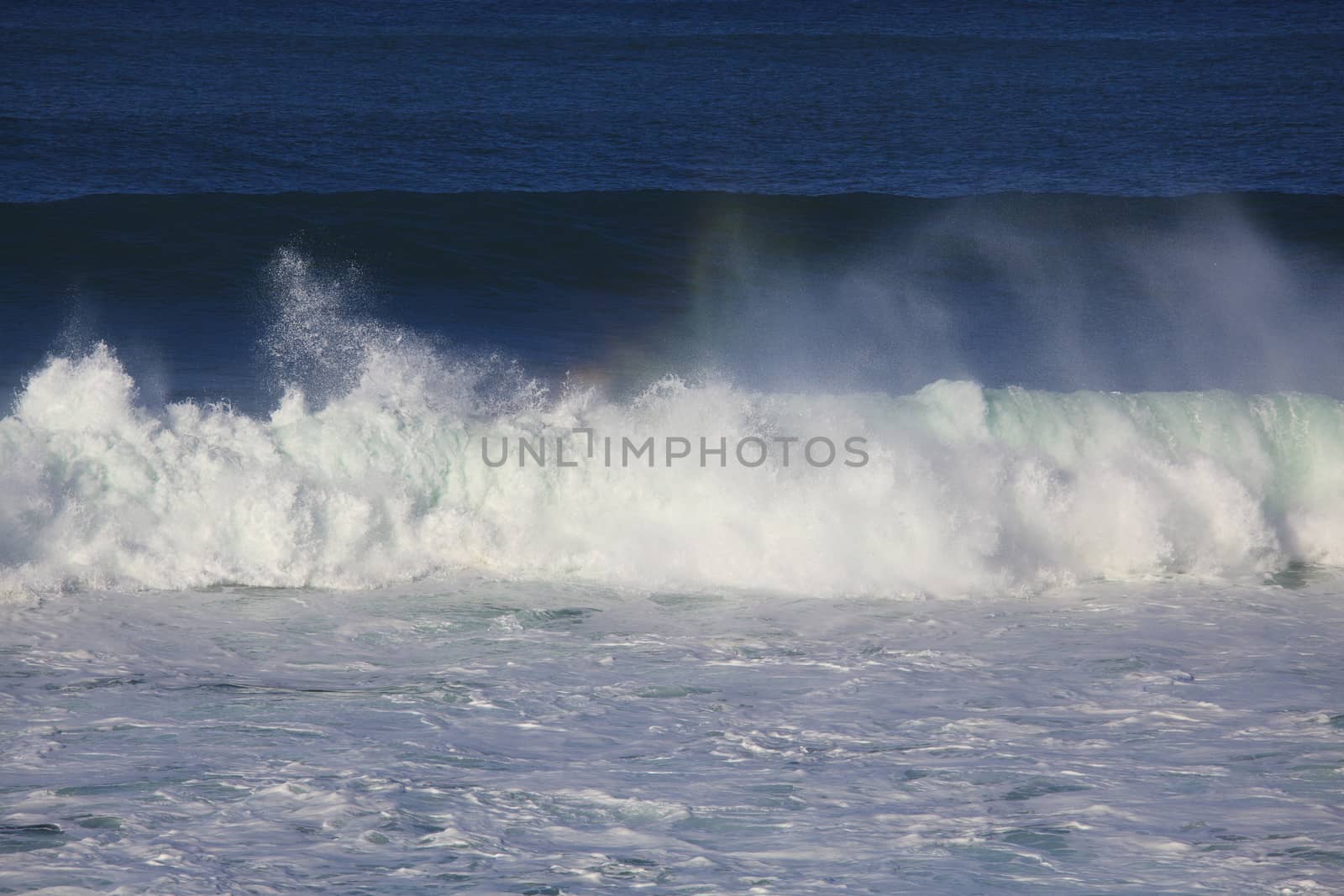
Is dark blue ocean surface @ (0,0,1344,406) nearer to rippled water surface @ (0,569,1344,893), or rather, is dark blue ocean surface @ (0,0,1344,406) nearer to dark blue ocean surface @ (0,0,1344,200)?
dark blue ocean surface @ (0,0,1344,200)

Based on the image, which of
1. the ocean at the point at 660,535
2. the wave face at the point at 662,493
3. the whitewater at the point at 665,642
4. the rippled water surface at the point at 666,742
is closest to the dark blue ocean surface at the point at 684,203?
the ocean at the point at 660,535

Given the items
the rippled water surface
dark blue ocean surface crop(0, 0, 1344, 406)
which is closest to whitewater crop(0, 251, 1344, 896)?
the rippled water surface

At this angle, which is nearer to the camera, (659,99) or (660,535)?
(660,535)

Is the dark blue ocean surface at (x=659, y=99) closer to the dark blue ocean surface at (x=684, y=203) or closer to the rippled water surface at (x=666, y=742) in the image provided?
the dark blue ocean surface at (x=684, y=203)

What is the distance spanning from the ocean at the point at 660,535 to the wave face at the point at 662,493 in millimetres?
Result: 36

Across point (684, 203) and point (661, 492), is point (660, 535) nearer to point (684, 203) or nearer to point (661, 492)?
point (661, 492)

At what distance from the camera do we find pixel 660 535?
31.3 feet

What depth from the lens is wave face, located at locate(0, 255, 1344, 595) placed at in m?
9.07

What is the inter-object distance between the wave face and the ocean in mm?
36

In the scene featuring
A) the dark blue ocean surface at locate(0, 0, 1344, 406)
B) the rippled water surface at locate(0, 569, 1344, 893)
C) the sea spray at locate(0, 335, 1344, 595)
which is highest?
the dark blue ocean surface at locate(0, 0, 1344, 406)

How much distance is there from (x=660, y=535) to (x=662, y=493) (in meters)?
0.41

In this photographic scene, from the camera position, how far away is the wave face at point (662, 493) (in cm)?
907

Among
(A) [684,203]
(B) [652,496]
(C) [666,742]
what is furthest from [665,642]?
(A) [684,203]

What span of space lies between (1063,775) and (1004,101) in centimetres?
2803
